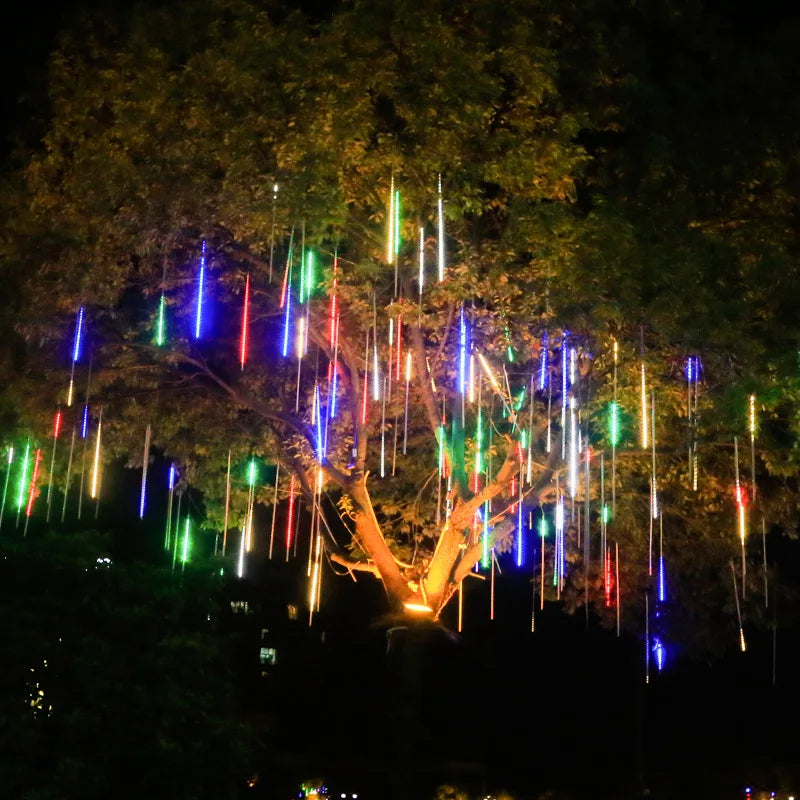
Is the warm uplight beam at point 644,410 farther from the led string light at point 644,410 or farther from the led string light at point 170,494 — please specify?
the led string light at point 170,494

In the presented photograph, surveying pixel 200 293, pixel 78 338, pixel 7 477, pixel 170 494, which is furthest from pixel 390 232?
pixel 170 494

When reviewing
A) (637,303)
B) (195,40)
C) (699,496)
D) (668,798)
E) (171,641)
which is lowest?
(668,798)

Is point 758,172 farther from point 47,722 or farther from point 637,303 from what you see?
point 47,722

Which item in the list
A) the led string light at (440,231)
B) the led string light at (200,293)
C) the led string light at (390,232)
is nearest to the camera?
the led string light at (440,231)

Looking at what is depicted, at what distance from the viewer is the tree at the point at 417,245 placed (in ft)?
32.1

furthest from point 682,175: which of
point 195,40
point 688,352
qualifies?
point 195,40

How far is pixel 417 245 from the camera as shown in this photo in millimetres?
10852

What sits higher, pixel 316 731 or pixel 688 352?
pixel 688 352

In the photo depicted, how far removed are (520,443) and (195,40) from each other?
5.16m

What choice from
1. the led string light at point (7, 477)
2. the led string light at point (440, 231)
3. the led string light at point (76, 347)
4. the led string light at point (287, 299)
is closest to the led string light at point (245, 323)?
the led string light at point (287, 299)

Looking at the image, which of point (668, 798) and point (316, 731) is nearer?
point (668, 798)

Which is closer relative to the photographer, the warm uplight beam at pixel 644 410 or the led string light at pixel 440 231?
the led string light at pixel 440 231

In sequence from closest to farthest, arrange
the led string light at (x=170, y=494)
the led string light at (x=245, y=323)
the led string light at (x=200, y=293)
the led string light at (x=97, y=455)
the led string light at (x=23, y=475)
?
the led string light at (x=200, y=293) → the led string light at (x=245, y=323) → the led string light at (x=97, y=455) → the led string light at (x=23, y=475) → the led string light at (x=170, y=494)

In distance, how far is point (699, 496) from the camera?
13.7m
